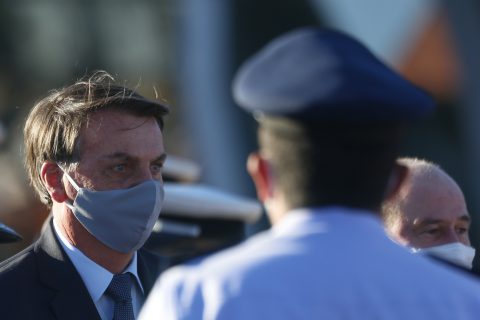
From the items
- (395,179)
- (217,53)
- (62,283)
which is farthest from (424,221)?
(217,53)

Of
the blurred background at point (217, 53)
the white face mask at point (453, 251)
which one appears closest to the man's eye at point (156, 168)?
the white face mask at point (453, 251)

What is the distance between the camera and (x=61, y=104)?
391 cm

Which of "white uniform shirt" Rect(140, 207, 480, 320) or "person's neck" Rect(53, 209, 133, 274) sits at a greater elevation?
"white uniform shirt" Rect(140, 207, 480, 320)

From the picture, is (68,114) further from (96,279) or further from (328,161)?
(328,161)

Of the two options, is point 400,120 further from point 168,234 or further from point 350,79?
point 168,234

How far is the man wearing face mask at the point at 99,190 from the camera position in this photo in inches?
147

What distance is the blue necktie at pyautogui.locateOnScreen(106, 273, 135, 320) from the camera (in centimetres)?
369

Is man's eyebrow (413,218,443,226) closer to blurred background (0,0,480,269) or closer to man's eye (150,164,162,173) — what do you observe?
man's eye (150,164,162,173)

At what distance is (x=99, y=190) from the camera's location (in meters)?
3.85

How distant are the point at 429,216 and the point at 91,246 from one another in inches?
41.3

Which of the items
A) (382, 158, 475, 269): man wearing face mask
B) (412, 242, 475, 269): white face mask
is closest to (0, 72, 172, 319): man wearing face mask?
(382, 158, 475, 269): man wearing face mask

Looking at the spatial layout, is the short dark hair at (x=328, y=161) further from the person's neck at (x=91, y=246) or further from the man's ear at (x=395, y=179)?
the person's neck at (x=91, y=246)

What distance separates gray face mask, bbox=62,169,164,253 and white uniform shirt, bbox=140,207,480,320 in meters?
1.47

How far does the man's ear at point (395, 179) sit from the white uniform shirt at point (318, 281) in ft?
0.40
